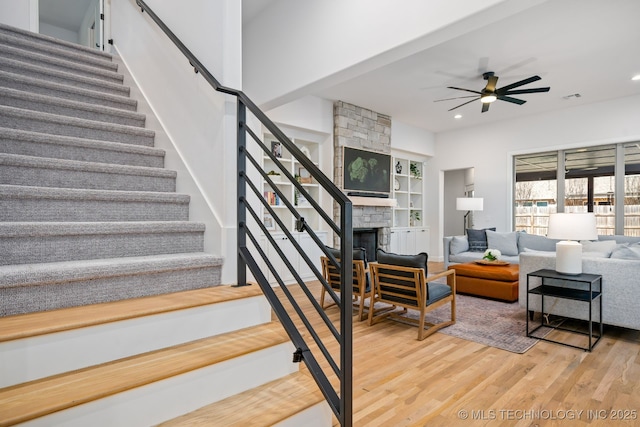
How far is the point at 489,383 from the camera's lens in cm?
242

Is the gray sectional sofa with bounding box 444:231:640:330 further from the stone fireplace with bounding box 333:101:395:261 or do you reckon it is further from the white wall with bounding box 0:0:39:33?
the white wall with bounding box 0:0:39:33

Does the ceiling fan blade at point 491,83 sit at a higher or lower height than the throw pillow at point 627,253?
higher

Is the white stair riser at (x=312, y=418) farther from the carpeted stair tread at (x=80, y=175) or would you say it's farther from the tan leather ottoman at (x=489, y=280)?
the tan leather ottoman at (x=489, y=280)

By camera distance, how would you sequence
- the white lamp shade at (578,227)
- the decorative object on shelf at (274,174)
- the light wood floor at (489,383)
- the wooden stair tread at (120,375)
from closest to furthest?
the wooden stair tread at (120,375) → the light wood floor at (489,383) → the white lamp shade at (578,227) → the decorative object on shelf at (274,174)

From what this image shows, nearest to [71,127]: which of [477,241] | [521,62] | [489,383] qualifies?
[489,383]

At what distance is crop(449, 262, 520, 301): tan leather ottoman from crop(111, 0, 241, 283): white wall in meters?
4.00

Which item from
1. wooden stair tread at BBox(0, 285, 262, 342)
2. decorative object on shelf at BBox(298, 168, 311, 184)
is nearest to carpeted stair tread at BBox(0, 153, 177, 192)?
wooden stair tread at BBox(0, 285, 262, 342)

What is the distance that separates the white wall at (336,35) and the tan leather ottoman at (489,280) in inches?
125

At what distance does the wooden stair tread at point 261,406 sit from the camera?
126 centimetres

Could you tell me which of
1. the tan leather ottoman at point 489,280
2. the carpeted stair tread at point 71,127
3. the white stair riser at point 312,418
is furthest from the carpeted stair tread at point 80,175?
the tan leather ottoman at point 489,280

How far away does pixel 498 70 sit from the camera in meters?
4.94

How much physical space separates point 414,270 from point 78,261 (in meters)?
2.58

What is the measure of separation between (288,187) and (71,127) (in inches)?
151

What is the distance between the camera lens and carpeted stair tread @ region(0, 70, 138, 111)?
2.34m
